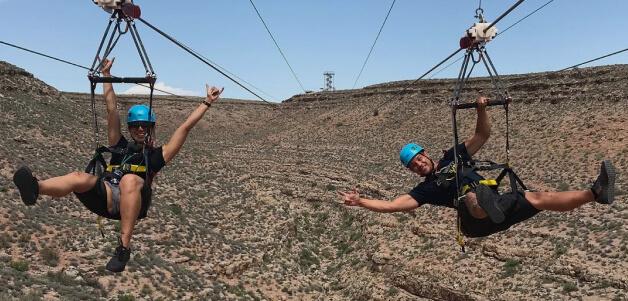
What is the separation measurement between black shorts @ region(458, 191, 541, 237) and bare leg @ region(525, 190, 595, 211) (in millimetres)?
118

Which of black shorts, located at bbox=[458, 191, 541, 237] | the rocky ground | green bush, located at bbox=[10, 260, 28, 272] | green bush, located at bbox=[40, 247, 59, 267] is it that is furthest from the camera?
green bush, located at bbox=[40, 247, 59, 267]

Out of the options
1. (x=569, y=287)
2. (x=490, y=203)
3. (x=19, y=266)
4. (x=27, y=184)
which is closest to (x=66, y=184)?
(x=27, y=184)

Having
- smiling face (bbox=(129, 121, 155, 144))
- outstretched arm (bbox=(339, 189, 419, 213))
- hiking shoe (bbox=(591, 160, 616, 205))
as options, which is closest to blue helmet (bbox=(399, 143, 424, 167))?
outstretched arm (bbox=(339, 189, 419, 213))

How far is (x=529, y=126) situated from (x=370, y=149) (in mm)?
14839

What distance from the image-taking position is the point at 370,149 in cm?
5447

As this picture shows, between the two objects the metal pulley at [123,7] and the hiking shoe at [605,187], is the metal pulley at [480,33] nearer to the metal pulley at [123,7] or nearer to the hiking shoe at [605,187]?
the hiking shoe at [605,187]

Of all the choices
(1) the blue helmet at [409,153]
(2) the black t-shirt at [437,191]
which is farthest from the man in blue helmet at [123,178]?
(2) the black t-shirt at [437,191]

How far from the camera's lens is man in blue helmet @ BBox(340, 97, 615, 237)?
26.6 feet

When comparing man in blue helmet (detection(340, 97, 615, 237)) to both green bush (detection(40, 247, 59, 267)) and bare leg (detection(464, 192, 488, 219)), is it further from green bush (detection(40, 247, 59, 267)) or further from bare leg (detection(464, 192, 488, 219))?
green bush (detection(40, 247, 59, 267))

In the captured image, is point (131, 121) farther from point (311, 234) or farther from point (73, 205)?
point (311, 234)

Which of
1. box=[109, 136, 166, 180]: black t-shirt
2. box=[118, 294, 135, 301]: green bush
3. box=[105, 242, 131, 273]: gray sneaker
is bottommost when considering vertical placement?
box=[118, 294, 135, 301]: green bush

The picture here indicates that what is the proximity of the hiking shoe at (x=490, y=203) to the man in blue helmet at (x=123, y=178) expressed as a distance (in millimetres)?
4195

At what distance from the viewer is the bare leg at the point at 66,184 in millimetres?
7145

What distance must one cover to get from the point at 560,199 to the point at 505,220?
2.85 feet
